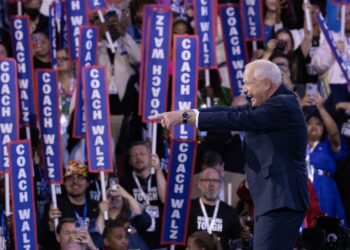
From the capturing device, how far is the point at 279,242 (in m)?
6.76

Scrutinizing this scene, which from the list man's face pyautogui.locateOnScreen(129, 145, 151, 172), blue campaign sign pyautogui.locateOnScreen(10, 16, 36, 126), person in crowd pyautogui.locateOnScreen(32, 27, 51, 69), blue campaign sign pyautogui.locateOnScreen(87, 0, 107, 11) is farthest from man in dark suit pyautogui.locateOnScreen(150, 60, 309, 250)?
person in crowd pyautogui.locateOnScreen(32, 27, 51, 69)

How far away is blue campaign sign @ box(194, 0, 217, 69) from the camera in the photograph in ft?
35.9

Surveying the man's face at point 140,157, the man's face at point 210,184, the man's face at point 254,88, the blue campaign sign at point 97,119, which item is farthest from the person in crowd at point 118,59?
the man's face at point 254,88

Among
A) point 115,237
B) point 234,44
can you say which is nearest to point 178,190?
point 115,237

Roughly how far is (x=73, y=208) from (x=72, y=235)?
Answer: 0.38 meters

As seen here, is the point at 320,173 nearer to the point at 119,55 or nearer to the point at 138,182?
the point at 138,182

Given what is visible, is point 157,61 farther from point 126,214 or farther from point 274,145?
point 274,145

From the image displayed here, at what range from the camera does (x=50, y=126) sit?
10.4 meters

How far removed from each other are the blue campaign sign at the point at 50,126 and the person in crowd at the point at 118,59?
773 millimetres

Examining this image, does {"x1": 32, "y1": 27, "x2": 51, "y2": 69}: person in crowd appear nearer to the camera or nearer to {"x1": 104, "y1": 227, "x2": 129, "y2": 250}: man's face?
{"x1": 104, "y1": 227, "x2": 129, "y2": 250}: man's face

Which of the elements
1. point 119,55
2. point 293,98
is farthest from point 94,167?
point 293,98

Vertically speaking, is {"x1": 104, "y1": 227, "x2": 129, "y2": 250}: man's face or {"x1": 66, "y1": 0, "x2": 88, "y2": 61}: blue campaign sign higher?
{"x1": 66, "y1": 0, "x2": 88, "y2": 61}: blue campaign sign

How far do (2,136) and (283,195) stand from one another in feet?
13.2

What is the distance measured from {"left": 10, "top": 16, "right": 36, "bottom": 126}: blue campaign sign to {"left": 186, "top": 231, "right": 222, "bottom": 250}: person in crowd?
6.76ft
